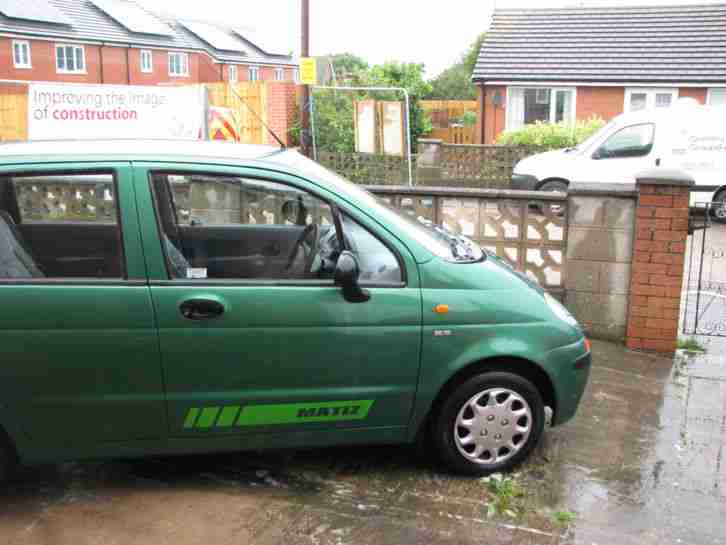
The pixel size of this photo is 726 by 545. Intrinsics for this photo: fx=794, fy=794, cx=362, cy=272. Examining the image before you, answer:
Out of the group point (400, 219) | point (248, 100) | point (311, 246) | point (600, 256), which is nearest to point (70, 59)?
point (248, 100)

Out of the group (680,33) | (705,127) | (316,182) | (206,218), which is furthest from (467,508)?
(680,33)

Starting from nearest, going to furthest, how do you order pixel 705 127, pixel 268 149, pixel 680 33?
pixel 268 149
pixel 705 127
pixel 680 33

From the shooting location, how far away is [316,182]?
159 inches

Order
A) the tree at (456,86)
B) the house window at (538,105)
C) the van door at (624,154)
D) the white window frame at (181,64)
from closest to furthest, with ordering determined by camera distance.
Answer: the van door at (624,154) → the house window at (538,105) → the white window frame at (181,64) → the tree at (456,86)

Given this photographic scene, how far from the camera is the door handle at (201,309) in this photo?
12.4 ft

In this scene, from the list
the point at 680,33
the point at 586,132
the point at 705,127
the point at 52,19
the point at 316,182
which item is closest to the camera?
the point at 316,182

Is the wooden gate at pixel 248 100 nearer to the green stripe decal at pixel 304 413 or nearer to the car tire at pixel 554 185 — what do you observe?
the car tire at pixel 554 185

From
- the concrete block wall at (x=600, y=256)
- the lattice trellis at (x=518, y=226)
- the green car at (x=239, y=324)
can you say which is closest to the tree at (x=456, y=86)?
the lattice trellis at (x=518, y=226)

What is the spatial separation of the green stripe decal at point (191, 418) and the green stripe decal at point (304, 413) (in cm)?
21

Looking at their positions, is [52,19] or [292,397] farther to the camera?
[52,19]

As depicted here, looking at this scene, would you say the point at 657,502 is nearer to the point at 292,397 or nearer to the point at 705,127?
the point at 292,397

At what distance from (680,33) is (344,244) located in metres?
23.1

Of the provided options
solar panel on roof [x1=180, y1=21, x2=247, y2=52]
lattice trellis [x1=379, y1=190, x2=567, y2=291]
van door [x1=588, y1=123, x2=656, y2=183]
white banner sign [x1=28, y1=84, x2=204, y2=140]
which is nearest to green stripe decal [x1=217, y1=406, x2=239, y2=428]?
lattice trellis [x1=379, y1=190, x2=567, y2=291]

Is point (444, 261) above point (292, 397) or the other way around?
above
